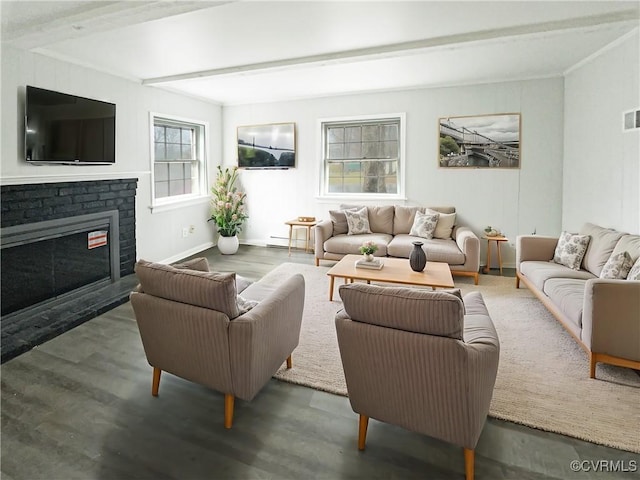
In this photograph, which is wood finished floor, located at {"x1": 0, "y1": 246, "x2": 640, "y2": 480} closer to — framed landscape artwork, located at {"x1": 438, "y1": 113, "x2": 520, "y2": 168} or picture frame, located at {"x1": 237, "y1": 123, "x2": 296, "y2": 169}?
framed landscape artwork, located at {"x1": 438, "y1": 113, "x2": 520, "y2": 168}

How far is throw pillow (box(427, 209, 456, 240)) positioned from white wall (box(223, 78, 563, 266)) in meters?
0.36

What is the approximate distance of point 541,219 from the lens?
5133mm

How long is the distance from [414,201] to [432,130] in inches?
40.7

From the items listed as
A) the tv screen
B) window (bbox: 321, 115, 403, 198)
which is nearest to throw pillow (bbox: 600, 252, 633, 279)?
window (bbox: 321, 115, 403, 198)

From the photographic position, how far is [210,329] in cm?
197

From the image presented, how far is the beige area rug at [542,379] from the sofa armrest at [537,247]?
0.58 m

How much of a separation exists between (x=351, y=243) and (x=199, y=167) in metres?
3.08

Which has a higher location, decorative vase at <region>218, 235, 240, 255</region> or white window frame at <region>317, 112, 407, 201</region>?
white window frame at <region>317, 112, 407, 201</region>

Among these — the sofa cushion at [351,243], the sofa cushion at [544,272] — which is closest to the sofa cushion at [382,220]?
the sofa cushion at [351,243]

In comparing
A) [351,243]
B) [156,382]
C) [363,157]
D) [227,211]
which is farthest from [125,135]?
[156,382]

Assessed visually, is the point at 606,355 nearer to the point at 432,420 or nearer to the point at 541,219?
the point at 432,420

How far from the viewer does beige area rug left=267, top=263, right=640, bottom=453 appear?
81.1 inches

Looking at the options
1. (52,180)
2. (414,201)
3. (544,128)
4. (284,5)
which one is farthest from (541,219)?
(52,180)

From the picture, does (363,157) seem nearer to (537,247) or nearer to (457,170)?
(457,170)
